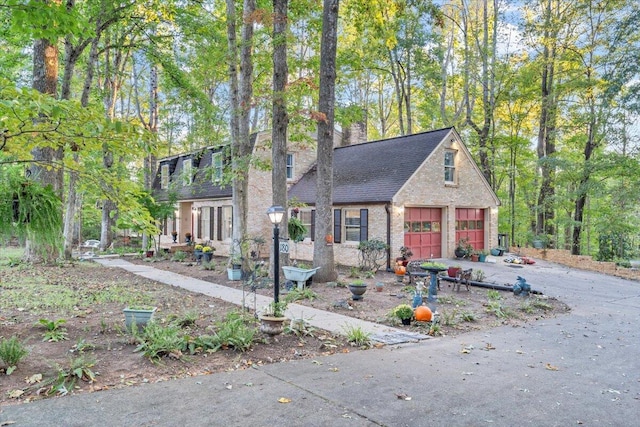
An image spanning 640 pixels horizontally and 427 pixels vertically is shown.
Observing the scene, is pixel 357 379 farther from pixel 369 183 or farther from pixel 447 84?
pixel 447 84

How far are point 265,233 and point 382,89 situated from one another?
1870 centimetres

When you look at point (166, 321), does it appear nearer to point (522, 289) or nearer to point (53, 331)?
point (53, 331)

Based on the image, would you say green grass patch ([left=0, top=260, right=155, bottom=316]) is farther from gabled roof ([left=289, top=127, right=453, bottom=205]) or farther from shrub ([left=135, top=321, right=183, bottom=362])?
gabled roof ([left=289, top=127, right=453, bottom=205])

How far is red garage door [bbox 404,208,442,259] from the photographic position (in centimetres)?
1866

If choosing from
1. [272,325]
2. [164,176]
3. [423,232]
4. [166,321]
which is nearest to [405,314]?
[272,325]

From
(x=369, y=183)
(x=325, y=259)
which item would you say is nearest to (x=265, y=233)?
(x=369, y=183)

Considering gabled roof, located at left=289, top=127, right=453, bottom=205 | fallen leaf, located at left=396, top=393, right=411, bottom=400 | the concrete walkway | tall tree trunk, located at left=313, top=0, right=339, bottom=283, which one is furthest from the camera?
gabled roof, located at left=289, top=127, right=453, bottom=205

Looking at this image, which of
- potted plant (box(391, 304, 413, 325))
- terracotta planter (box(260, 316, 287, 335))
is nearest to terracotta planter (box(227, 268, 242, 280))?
potted plant (box(391, 304, 413, 325))

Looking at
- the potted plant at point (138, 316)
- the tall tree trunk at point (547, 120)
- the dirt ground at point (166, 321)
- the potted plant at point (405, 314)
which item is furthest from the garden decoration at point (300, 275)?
the tall tree trunk at point (547, 120)

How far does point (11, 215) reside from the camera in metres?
5.11

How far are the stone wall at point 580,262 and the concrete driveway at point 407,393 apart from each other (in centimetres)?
1152

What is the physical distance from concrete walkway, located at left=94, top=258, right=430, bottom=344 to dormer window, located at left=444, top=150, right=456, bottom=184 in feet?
38.5

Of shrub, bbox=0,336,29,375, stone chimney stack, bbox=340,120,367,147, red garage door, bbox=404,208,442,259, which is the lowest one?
shrub, bbox=0,336,29,375

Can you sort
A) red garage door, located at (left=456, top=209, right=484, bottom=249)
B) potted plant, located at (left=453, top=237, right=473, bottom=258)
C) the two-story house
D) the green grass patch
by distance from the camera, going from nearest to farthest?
the green grass patch
the two-story house
potted plant, located at (left=453, top=237, right=473, bottom=258)
red garage door, located at (left=456, top=209, right=484, bottom=249)
